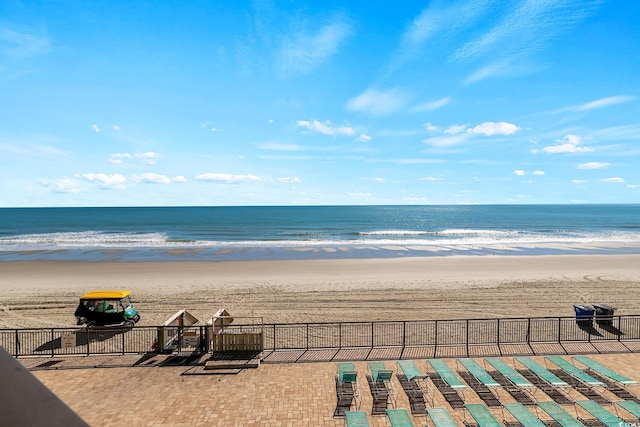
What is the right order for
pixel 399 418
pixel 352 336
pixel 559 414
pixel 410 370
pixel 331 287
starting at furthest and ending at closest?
1. pixel 331 287
2. pixel 352 336
3. pixel 410 370
4. pixel 559 414
5. pixel 399 418

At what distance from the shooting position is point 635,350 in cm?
1445

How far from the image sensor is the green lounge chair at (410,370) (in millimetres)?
11808

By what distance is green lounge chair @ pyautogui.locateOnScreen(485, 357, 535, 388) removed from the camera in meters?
11.4

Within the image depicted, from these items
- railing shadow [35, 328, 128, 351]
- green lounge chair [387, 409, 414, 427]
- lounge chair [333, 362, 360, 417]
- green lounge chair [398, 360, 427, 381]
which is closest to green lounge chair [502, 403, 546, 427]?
green lounge chair [398, 360, 427, 381]

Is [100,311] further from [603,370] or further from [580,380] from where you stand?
[603,370]

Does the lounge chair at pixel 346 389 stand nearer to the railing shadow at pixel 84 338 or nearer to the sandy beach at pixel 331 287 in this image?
the sandy beach at pixel 331 287

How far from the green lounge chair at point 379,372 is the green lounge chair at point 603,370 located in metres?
6.63

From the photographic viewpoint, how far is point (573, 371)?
1224 centimetres

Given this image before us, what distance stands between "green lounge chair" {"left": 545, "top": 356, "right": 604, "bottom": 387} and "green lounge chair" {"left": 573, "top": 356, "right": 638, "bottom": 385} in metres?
0.43

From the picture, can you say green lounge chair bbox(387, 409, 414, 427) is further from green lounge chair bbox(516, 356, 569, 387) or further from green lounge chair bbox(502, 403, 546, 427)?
green lounge chair bbox(516, 356, 569, 387)

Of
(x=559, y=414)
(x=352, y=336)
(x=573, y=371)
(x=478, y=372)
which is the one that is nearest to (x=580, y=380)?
(x=573, y=371)

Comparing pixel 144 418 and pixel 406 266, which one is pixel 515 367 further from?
pixel 406 266

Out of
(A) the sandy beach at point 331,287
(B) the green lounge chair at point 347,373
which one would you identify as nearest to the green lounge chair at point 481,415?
(B) the green lounge chair at point 347,373

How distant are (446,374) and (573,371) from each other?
160 inches
